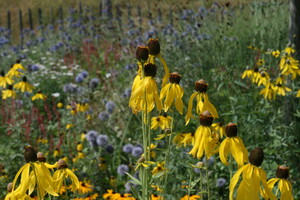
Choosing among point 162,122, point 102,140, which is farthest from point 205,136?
point 102,140

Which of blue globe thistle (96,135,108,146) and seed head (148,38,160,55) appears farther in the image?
blue globe thistle (96,135,108,146)

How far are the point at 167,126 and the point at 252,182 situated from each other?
1611mm

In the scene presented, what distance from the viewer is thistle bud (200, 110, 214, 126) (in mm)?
1501

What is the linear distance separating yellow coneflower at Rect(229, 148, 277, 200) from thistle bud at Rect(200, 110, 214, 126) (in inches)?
13.0

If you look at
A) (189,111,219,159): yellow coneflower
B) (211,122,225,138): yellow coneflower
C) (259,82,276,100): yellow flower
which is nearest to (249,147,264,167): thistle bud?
(189,111,219,159): yellow coneflower

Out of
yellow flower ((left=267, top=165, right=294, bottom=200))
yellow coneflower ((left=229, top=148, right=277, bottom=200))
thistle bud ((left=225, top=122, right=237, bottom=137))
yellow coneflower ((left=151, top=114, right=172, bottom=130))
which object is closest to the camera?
yellow coneflower ((left=229, top=148, right=277, bottom=200))

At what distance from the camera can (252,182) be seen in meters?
1.13

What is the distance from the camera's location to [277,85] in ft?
10.6

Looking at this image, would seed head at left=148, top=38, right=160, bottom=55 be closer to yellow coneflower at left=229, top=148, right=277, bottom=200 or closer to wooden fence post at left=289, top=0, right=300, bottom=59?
yellow coneflower at left=229, top=148, right=277, bottom=200

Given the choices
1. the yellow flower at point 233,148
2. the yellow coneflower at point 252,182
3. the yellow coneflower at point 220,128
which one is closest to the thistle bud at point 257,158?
the yellow coneflower at point 252,182

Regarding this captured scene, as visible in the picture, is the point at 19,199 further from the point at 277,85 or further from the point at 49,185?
the point at 277,85

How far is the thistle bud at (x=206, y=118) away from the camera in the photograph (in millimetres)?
1501

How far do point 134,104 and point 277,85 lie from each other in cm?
200

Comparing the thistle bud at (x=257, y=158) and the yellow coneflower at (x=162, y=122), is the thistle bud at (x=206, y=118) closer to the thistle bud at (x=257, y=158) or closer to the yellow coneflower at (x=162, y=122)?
the thistle bud at (x=257, y=158)
